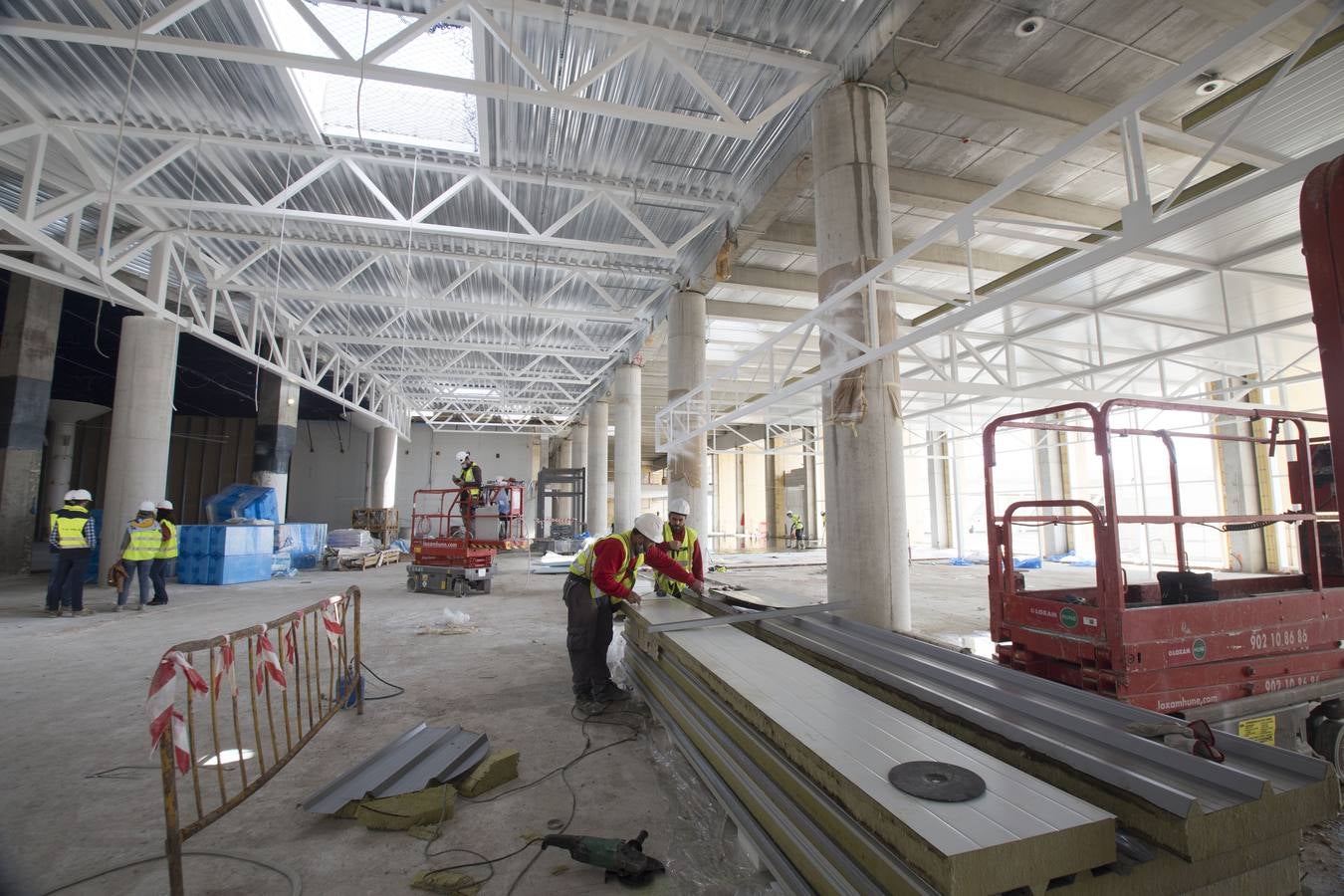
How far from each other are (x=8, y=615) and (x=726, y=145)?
14.4 m

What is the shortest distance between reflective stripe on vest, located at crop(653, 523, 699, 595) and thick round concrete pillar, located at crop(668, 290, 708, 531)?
6004 mm

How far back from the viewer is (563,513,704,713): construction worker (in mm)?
5668

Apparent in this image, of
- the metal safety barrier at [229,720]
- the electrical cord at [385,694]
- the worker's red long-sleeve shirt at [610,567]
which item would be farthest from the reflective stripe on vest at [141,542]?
the worker's red long-sleeve shirt at [610,567]

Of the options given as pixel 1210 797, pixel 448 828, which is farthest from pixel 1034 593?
pixel 448 828

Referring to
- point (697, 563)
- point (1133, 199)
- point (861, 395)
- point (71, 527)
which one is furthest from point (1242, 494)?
point (71, 527)

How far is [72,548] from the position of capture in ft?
33.3

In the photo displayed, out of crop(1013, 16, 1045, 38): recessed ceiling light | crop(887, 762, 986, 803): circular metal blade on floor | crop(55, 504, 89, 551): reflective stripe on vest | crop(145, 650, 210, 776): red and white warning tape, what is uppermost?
crop(1013, 16, 1045, 38): recessed ceiling light

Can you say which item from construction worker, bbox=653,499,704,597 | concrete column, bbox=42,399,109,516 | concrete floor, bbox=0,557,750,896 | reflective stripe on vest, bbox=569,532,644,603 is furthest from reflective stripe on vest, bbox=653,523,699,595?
concrete column, bbox=42,399,109,516

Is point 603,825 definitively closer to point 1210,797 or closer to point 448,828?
point 448,828

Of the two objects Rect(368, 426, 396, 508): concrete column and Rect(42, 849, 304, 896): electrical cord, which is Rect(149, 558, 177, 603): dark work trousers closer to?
Rect(42, 849, 304, 896): electrical cord

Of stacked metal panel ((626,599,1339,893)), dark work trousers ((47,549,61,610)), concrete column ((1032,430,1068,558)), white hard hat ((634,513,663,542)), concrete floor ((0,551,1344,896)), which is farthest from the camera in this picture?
concrete column ((1032,430,1068,558))

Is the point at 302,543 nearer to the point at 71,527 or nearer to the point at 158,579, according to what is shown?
the point at 158,579

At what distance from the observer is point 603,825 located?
3514 mm

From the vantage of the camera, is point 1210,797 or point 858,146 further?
point 858,146
